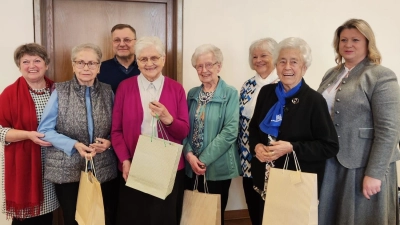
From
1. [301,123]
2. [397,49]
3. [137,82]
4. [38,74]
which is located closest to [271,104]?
[301,123]

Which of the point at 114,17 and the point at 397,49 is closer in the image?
the point at 114,17

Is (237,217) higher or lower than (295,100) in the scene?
lower

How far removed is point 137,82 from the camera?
1720 mm

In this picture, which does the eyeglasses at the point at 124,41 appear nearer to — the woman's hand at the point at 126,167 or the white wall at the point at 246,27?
the white wall at the point at 246,27

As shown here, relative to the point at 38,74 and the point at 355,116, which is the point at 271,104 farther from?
the point at 38,74

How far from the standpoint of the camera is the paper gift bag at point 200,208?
1742mm

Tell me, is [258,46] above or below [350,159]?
above

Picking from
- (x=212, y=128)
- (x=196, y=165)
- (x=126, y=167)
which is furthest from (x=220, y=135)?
(x=126, y=167)

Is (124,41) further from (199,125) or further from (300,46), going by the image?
(300,46)

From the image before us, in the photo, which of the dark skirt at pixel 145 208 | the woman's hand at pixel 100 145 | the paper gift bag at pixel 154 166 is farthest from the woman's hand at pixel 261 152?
the woman's hand at pixel 100 145

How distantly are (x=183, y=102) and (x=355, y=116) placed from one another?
87cm

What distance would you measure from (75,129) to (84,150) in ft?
0.40

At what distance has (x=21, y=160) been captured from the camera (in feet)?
5.48

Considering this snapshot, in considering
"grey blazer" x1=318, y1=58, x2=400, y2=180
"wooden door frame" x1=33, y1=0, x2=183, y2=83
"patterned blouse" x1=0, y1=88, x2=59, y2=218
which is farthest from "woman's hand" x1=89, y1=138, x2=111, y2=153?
"grey blazer" x1=318, y1=58, x2=400, y2=180
